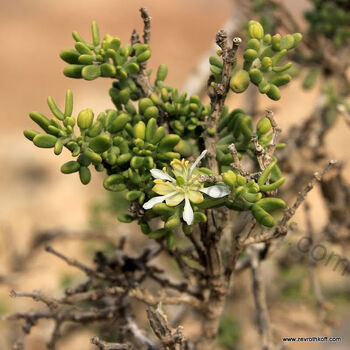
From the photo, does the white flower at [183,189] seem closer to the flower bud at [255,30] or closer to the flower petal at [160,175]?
the flower petal at [160,175]

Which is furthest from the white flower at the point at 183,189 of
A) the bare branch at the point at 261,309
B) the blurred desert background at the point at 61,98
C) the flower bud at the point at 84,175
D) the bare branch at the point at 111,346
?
the blurred desert background at the point at 61,98

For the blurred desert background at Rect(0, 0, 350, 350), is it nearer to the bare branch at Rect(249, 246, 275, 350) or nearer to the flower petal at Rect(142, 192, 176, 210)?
the bare branch at Rect(249, 246, 275, 350)

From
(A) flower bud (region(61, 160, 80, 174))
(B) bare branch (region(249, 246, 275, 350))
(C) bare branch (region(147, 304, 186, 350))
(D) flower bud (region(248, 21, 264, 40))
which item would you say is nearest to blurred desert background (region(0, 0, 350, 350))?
(B) bare branch (region(249, 246, 275, 350))

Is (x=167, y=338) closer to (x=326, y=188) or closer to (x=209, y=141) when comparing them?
(x=209, y=141)

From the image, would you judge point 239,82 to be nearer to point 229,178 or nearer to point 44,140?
point 229,178

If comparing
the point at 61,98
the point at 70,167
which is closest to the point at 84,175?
the point at 70,167

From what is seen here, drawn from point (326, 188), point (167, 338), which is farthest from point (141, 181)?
point (326, 188)
